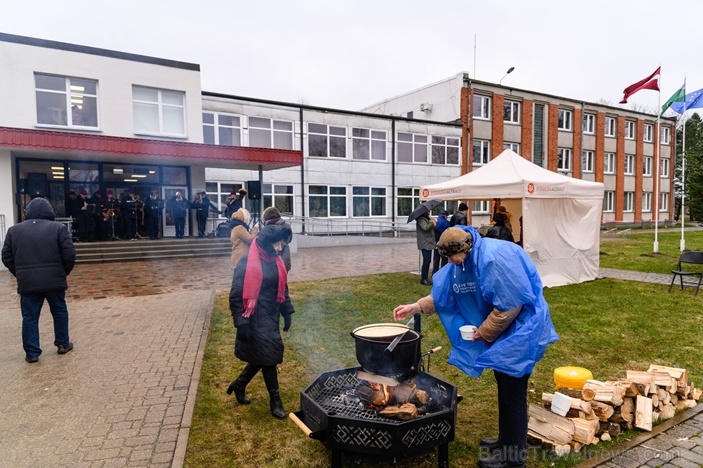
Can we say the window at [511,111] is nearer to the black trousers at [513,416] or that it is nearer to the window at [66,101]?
the window at [66,101]

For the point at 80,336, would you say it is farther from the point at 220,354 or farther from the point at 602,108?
the point at 602,108

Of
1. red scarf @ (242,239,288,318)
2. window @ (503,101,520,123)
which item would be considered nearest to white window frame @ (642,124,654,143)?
window @ (503,101,520,123)

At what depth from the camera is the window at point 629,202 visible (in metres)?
38.9

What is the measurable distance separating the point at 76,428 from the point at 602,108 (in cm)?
4223

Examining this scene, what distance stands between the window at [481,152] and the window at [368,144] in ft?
24.5

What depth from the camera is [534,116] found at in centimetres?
3344

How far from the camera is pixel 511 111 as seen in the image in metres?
32.7

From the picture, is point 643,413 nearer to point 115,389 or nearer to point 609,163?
point 115,389

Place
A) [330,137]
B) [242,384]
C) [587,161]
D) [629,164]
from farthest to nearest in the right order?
[629,164], [587,161], [330,137], [242,384]

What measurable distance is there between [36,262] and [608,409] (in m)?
6.26

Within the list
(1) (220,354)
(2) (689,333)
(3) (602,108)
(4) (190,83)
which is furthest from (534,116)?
(1) (220,354)

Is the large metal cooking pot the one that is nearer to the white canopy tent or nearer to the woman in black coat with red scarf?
the woman in black coat with red scarf

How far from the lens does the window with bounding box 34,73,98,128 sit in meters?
17.2

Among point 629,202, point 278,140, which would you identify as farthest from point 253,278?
point 629,202
